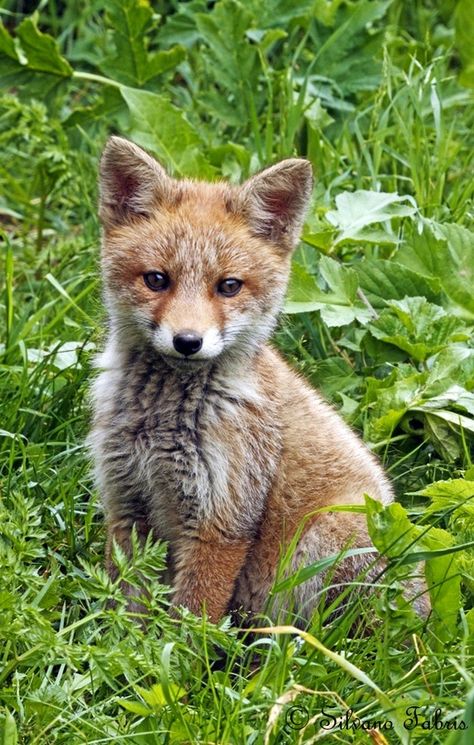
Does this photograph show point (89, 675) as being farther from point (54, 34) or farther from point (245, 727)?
point (54, 34)

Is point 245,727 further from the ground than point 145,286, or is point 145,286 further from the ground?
point 145,286

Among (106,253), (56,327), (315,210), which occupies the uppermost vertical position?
(106,253)

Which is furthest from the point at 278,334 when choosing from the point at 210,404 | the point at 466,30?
the point at 466,30

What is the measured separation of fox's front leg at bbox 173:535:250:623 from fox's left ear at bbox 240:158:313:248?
141cm

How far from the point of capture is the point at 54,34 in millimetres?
9828

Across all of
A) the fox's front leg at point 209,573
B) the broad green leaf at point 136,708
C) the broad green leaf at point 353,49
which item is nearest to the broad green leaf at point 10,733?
the broad green leaf at point 136,708

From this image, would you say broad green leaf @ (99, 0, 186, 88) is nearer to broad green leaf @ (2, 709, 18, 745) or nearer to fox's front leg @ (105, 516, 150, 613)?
fox's front leg @ (105, 516, 150, 613)

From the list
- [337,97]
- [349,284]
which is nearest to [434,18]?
[337,97]

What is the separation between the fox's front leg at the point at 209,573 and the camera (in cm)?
511

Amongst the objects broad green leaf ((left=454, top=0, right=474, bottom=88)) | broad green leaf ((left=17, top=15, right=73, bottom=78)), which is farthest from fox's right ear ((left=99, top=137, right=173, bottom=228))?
broad green leaf ((left=17, top=15, right=73, bottom=78))

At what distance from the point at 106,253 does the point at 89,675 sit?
1.87m

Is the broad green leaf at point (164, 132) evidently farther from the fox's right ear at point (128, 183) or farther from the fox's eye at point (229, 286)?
the fox's eye at point (229, 286)

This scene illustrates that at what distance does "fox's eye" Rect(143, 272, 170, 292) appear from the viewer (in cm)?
515

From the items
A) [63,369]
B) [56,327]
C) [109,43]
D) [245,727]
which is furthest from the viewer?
[109,43]
